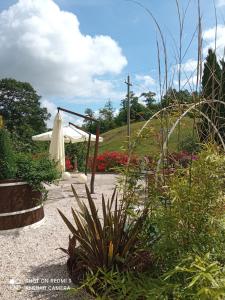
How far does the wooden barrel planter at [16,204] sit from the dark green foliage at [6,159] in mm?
113

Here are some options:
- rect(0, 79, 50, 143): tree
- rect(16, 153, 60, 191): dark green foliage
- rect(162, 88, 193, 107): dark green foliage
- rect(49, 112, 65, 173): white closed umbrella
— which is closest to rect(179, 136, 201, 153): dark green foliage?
rect(162, 88, 193, 107): dark green foliage

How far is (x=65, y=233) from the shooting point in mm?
4969

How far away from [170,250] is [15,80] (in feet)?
144

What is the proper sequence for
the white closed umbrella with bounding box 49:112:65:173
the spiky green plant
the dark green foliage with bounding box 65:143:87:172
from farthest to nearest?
the dark green foliage with bounding box 65:143:87:172
the white closed umbrella with bounding box 49:112:65:173
the spiky green plant

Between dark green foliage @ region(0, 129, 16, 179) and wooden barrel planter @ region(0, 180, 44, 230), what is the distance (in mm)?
113

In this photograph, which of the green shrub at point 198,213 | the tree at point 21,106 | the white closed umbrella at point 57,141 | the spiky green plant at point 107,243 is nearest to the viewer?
the green shrub at point 198,213

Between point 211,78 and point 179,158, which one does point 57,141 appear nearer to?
point 211,78

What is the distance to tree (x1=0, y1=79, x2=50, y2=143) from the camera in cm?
4059

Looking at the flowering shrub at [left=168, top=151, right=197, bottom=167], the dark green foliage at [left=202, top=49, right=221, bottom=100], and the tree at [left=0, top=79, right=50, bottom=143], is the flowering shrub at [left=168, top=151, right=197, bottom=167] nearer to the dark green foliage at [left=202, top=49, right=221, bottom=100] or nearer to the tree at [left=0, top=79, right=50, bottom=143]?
the dark green foliage at [left=202, top=49, right=221, bottom=100]

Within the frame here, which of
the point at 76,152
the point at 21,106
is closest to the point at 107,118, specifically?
the point at 21,106

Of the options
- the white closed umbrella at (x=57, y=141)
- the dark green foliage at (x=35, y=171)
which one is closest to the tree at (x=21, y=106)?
the white closed umbrella at (x=57, y=141)

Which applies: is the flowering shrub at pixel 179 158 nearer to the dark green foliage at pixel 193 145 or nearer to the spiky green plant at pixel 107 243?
the dark green foliage at pixel 193 145

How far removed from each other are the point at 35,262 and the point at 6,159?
5.13ft

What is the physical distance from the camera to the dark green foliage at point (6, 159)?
15.7 feet
